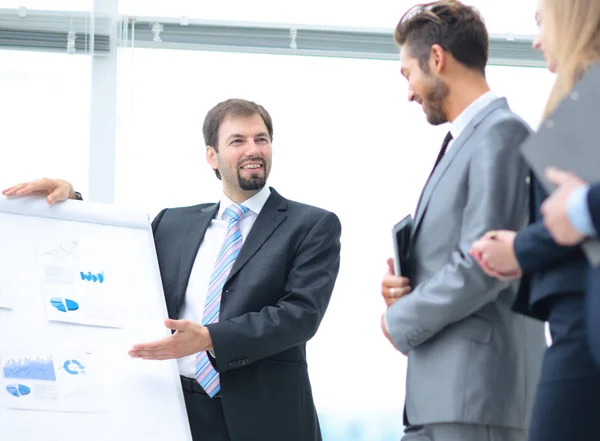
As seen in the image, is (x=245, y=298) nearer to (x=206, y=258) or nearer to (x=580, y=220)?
(x=206, y=258)

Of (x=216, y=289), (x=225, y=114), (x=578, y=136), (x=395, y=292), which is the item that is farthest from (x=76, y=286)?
(x=578, y=136)

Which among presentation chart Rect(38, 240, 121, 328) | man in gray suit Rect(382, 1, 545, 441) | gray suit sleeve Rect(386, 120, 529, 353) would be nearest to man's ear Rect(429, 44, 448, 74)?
man in gray suit Rect(382, 1, 545, 441)

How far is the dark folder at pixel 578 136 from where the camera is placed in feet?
4.92

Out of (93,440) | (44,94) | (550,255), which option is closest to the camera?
(550,255)

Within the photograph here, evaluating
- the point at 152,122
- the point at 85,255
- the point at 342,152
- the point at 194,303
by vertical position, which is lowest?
the point at 194,303

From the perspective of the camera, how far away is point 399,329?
210 cm

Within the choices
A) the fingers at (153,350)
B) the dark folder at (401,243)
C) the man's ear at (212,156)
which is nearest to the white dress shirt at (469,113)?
the dark folder at (401,243)

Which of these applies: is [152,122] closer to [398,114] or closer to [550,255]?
[398,114]

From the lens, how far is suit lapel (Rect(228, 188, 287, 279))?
2.83 metres

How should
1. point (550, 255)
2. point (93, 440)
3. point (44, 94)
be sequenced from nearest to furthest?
point (550, 255) < point (93, 440) < point (44, 94)

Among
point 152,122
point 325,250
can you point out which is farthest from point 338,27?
point 325,250

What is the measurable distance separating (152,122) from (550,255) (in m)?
2.81

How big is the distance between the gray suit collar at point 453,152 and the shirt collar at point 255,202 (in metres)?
0.89

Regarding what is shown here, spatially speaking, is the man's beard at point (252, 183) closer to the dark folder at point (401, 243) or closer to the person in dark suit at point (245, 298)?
the person in dark suit at point (245, 298)
